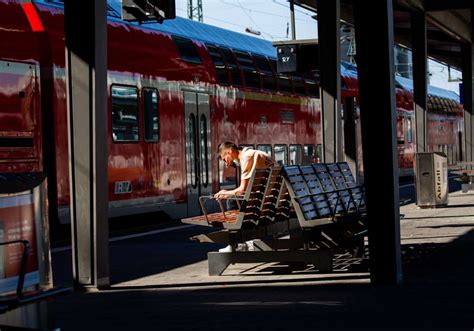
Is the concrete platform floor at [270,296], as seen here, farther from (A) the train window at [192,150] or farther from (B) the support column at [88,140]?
(A) the train window at [192,150]

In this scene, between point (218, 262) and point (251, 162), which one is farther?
point (251, 162)

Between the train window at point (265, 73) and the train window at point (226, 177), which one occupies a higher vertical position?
the train window at point (265, 73)

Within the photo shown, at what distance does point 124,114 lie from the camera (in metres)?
16.8

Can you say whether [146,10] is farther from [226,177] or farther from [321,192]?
[226,177]

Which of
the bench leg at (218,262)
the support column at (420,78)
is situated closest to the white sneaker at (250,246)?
the bench leg at (218,262)

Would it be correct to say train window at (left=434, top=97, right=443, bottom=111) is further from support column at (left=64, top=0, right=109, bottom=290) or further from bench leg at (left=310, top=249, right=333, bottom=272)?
support column at (left=64, top=0, right=109, bottom=290)

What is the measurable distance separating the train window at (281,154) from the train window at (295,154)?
38 cm

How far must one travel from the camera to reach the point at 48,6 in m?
15.0

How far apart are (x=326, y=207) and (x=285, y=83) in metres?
13.2

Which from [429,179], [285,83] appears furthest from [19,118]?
[285,83]

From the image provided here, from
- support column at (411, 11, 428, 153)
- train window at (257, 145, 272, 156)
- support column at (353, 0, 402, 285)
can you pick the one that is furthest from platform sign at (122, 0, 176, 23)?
support column at (411, 11, 428, 153)

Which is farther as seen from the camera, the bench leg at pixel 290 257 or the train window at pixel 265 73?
the train window at pixel 265 73

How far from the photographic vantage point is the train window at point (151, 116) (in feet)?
57.6

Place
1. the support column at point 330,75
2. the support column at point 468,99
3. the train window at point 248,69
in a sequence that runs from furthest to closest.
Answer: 1. the support column at point 468,99
2. the train window at point 248,69
3. the support column at point 330,75
